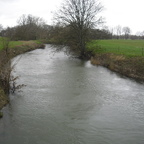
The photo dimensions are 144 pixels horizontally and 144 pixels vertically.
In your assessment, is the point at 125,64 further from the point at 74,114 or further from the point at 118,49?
the point at 74,114

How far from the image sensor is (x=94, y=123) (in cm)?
959

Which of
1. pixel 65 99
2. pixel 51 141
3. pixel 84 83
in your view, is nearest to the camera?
pixel 51 141

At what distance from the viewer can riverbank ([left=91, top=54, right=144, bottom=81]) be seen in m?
19.2

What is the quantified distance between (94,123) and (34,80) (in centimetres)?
944

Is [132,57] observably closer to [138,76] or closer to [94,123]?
[138,76]

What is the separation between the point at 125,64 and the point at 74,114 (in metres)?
13.3

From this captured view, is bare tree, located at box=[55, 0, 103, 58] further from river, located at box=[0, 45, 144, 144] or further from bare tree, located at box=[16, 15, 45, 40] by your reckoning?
bare tree, located at box=[16, 15, 45, 40]

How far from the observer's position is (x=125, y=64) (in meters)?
21.8

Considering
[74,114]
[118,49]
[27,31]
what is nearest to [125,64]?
[118,49]

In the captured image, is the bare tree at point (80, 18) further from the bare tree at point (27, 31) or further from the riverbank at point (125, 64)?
the bare tree at point (27, 31)

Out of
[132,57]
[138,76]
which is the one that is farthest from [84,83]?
[132,57]

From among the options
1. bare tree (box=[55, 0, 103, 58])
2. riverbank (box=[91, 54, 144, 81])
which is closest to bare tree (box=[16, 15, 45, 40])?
bare tree (box=[55, 0, 103, 58])

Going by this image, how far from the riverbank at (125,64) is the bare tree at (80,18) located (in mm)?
7050

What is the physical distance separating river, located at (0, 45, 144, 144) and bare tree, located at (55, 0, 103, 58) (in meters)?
16.6
